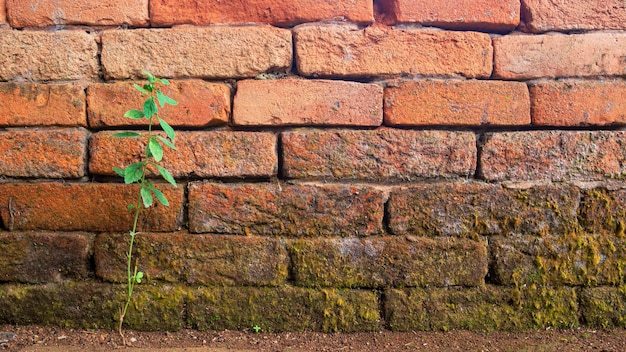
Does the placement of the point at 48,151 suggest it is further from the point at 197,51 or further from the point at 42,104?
the point at 197,51

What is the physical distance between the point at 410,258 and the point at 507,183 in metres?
0.63

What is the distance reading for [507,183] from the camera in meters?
2.38

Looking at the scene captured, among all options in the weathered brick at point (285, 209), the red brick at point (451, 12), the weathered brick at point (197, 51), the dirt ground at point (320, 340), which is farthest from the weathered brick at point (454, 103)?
the dirt ground at point (320, 340)

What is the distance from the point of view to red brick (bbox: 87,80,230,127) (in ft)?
7.70

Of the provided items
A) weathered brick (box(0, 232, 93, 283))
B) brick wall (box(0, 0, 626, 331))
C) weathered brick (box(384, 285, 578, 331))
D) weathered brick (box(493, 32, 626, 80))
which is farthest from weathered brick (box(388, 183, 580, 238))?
weathered brick (box(0, 232, 93, 283))

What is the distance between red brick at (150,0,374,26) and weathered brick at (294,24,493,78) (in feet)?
0.20

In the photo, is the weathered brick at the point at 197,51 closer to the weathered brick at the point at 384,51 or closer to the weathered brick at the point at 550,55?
the weathered brick at the point at 384,51

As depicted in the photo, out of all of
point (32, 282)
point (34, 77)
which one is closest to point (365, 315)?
point (32, 282)

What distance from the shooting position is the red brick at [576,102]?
2381 mm

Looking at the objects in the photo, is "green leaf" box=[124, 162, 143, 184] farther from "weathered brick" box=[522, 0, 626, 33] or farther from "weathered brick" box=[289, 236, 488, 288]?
"weathered brick" box=[522, 0, 626, 33]

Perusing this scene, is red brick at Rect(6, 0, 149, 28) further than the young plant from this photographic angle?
Yes

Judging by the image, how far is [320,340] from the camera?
231 centimetres

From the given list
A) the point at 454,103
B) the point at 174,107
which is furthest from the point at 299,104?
the point at 454,103

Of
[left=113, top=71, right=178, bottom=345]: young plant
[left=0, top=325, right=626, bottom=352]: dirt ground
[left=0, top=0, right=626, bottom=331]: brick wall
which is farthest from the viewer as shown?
[left=0, top=0, right=626, bottom=331]: brick wall
